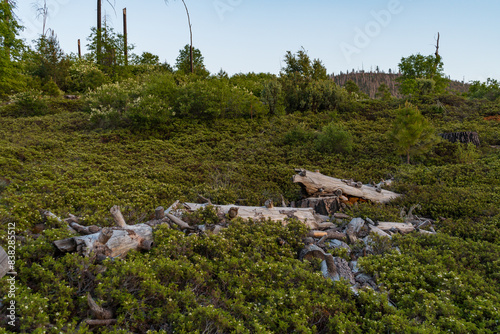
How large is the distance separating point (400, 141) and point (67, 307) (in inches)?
421

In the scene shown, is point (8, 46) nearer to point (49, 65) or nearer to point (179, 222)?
point (49, 65)

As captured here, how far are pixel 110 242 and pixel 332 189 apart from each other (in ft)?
18.0

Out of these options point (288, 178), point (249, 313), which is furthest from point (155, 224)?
point (288, 178)

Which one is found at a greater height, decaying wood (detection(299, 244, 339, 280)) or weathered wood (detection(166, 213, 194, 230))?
weathered wood (detection(166, 213, 194, 230))

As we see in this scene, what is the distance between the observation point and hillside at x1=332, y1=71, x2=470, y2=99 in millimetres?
68125

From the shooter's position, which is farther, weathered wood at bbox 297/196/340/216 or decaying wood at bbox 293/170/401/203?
decaying wood at bbox 293/170/401/203

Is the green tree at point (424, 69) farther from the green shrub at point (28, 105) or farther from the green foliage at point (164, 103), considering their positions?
the green shrub at point (28, 105)

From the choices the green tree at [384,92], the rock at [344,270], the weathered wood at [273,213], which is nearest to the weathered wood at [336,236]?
the weathered wood at [273,213]

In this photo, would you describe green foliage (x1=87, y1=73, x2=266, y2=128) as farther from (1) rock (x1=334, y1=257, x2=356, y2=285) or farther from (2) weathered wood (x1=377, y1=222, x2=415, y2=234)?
(1) rock (x1=334, y1=257, x2=356, y2=285)

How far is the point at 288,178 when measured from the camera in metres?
8.45

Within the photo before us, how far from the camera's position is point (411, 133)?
404 inches

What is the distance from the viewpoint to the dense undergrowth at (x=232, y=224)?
2831 mm

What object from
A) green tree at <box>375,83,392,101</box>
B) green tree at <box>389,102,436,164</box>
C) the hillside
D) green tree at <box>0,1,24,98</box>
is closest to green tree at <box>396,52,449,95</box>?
green tree at <box>375,83,392,101</box>

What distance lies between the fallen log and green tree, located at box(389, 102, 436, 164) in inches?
371
